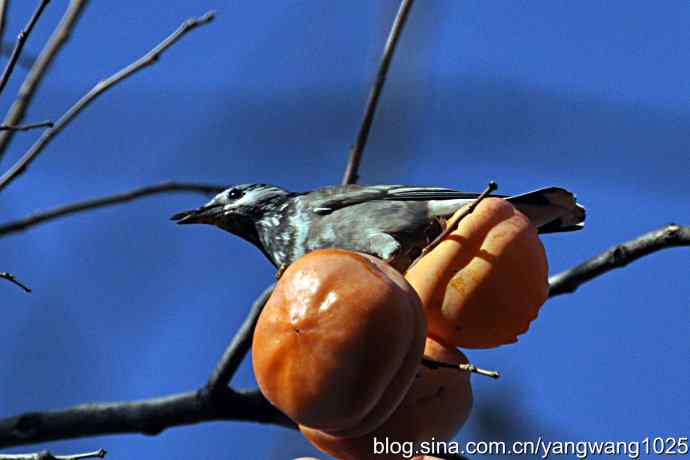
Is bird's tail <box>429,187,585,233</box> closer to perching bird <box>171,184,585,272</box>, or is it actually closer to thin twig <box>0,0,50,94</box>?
perching bird <box>171,184,585,272</box>

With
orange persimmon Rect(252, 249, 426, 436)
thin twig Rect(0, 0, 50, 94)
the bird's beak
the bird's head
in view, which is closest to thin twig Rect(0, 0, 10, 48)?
thin twig Rect(0, 0, 50, 94)

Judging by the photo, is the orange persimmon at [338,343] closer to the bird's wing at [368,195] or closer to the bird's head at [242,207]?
the bird's wing at [368,195]

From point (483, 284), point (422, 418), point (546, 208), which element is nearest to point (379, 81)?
point (546, 208)

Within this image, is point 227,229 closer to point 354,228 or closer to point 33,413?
point 354,228

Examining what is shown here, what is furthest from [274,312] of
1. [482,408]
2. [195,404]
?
[195,404]

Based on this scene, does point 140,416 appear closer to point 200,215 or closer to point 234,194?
→ point 200,215
